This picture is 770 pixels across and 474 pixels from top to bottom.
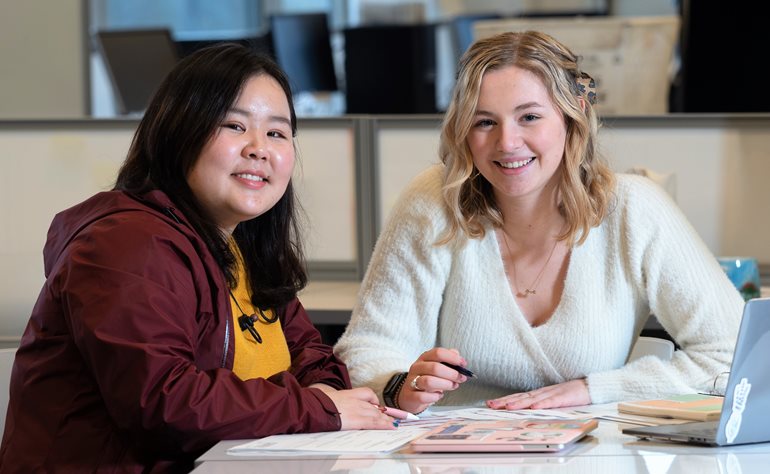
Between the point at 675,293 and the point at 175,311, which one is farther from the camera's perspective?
the point at 675,293

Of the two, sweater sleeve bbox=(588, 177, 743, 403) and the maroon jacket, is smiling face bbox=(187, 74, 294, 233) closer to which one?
the maroon jacket

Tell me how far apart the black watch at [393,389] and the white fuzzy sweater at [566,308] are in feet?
0.12

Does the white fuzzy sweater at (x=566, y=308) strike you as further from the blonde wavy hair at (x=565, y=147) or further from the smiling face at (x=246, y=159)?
the smiling face at (x=246, y=159)

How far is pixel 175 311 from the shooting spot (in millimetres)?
1496

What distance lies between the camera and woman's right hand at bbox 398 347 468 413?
1772 mm

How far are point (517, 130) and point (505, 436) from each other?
0.75m

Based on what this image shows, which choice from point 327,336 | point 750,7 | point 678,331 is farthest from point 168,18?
point 678,331

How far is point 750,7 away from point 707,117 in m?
1.46

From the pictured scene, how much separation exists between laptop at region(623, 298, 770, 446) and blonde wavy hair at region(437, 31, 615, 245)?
713mm

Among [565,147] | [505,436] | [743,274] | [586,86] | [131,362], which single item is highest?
[586,86]

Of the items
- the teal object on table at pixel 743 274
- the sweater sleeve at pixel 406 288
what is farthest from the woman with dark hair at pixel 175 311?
the teal object on table at pixel 743 274

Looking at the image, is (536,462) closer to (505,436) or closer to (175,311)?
(505,436)

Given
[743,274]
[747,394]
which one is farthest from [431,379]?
[743,274]

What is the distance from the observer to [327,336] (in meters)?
3.04
